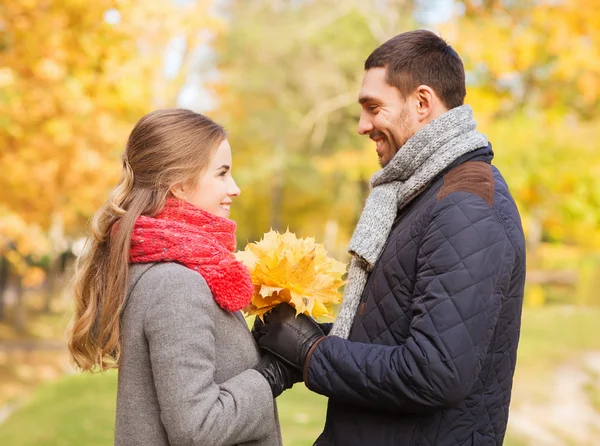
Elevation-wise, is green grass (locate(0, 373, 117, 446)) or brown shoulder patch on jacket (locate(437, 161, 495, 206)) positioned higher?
brown shoulder patch on jacket (locate(437, 161, 495, 206))

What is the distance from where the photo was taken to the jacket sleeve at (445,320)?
2.16 metres

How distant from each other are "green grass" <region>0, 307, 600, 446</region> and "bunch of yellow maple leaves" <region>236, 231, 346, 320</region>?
4.04 meters

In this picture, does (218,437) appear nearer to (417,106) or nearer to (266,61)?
(417,106)

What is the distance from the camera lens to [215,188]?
103 inches

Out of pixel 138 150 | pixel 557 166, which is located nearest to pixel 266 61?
pixel 557 166

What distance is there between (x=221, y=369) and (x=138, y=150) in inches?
34.4

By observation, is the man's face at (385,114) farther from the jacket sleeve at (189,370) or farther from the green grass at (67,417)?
the green grass at (67,417)

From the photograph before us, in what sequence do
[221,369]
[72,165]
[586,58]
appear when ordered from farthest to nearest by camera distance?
[72,165]
[586,58]
[221,369]

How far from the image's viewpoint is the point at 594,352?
12.8 meters

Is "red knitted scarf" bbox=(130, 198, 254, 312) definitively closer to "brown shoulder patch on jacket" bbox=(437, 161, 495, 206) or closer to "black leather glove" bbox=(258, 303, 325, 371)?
"black leather glove" bbox=(258, 303, 325, 371)

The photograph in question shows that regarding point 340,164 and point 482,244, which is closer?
point 482,244

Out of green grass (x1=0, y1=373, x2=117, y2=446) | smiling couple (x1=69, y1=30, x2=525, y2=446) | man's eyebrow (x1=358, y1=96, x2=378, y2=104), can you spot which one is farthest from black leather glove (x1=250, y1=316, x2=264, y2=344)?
green grass (x1=0, y1=373, x2=117, y2=446)

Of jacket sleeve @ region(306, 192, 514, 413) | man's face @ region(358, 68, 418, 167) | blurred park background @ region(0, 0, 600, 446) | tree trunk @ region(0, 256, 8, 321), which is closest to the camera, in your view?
jacket sleeve @ region(306, 192, 514, 413)

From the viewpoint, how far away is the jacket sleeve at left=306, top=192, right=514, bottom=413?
216cm
